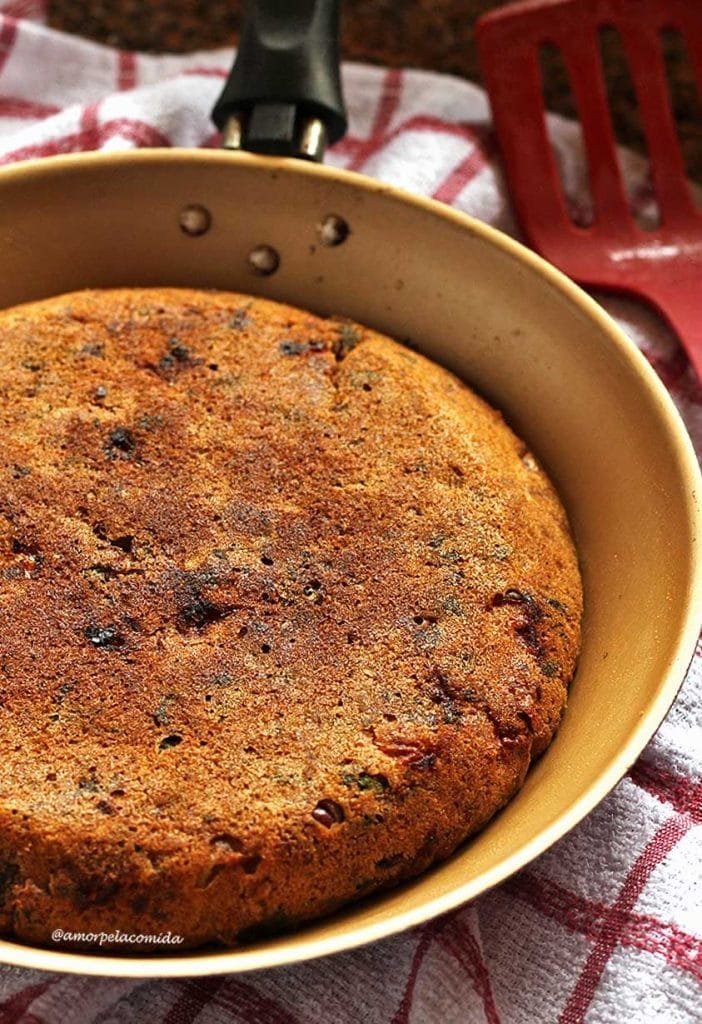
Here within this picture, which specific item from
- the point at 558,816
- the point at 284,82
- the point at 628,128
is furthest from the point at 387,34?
the point at 558,816

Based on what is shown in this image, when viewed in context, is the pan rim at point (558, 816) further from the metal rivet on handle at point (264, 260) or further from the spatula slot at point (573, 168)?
the spatula slot at point (573, 168)

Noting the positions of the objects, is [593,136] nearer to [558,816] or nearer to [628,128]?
[628,128]

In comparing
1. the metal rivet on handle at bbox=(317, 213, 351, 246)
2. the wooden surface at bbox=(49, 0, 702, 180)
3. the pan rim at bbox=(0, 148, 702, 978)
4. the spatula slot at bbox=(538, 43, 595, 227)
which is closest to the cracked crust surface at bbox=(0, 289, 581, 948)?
the pan rim at bbox=(0, 148, 702, 978)

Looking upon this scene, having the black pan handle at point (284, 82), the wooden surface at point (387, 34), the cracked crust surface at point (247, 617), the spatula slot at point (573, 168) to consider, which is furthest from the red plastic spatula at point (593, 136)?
the cracked crust surface at point (247, 617)

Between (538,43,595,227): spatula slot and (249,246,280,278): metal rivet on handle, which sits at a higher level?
(538,43,595,227): spatula slot

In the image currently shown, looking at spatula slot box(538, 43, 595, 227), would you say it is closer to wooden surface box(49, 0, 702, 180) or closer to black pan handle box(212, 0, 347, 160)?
wooden surface box(49, 0, 702, 180)
